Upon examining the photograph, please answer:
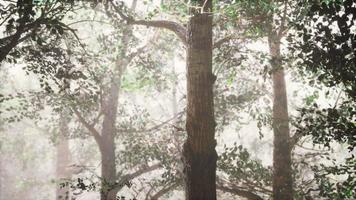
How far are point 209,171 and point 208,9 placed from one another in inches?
98.8

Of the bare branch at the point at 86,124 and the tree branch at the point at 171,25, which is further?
the bare branch at the point at 86,124

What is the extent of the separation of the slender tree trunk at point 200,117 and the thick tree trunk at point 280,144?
6.81 ft

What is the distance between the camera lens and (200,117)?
6957 millimetres

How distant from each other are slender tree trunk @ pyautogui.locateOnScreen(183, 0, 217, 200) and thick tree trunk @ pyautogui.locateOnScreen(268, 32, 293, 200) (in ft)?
6.81

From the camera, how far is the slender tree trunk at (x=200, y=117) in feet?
22.2

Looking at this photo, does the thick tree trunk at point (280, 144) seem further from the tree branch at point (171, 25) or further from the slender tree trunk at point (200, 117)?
the slender tree trunk at point (200, 117)

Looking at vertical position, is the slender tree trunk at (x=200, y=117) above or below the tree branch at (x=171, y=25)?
below

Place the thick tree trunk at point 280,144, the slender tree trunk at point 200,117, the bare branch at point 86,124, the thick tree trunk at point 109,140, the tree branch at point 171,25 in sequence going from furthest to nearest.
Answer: the thick tree trunk at point 109,140, the bare branch at point 86,124, the thick tree trunk at point 280,144, the tree branch at point 171,25, the slender tree trunk at point 200,117

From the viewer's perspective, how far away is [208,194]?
6.75 meters

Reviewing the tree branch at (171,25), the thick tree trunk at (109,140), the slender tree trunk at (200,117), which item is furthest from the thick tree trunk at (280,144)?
the thick tree trunk at (109,140)

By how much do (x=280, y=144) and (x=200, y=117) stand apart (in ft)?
12.4

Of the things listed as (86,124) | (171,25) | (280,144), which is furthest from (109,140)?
(171,25)

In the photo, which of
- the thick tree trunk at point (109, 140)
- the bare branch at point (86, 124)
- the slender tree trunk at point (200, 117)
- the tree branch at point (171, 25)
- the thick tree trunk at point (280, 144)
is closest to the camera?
the slender tree trunk at point (200, 117)

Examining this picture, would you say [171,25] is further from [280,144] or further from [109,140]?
[109,140]
